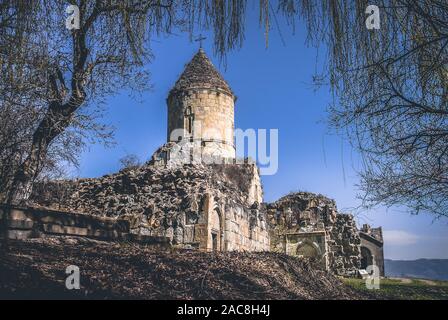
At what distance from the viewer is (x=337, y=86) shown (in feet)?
12.8

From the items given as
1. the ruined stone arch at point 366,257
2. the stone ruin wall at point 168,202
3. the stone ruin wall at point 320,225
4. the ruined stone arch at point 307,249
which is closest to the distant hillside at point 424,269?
the ruined stone arch at point 366,257

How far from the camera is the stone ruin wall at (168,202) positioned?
13.4 metres

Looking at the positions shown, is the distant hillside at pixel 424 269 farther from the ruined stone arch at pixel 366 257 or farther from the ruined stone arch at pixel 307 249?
the ruined stone arch at pixel 307 249

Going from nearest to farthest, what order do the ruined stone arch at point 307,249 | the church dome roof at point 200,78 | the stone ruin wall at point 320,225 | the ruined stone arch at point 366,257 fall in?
the ruined stone arch at point 307,249 → the stone ruin wall at point 320,225 → the church dome roof at point 200,78 → the ruined stone arch at point 366,257

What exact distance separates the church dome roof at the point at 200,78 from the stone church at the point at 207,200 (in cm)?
7

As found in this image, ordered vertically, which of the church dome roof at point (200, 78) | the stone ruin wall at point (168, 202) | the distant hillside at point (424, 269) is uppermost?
the church dome roof at point (200, 78)

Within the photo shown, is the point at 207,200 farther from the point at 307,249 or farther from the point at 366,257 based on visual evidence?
the point at 366,257

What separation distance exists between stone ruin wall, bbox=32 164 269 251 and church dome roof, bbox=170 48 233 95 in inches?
413

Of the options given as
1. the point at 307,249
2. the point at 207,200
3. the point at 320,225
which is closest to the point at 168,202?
the point at 207,200

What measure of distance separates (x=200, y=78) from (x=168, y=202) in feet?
46.2

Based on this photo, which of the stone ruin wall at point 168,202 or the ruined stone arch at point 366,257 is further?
the ruined stone arch at point 366,257

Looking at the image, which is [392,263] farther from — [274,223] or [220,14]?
[220,14]

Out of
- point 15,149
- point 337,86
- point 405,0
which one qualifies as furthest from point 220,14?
point 15,149

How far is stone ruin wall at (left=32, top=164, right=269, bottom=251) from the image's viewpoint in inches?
527
